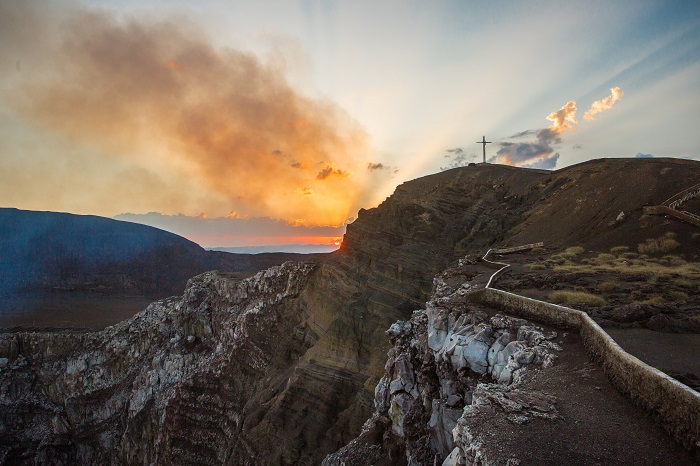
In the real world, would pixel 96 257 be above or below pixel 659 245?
below

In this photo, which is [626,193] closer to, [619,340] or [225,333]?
[619,340]

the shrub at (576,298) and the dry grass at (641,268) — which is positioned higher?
the dry grass at (641,268)

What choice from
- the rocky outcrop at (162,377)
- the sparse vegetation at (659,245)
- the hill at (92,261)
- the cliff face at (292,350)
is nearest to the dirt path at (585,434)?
the cliff face at (292,350)

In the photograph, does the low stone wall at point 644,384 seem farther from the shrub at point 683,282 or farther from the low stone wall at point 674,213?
the low stone wall at point 674,213

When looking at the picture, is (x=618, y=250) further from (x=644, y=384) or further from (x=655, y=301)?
(x=644, y=384)

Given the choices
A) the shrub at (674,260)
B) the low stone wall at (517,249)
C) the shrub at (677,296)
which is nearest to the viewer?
the shrub at (677,296)

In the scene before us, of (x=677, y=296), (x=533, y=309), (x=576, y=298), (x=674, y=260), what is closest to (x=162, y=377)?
(x=533, y=309)
